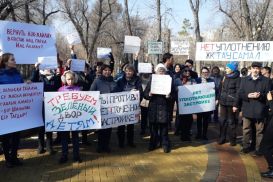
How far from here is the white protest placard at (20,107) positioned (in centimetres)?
693

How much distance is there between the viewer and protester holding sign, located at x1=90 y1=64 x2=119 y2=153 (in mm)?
8109

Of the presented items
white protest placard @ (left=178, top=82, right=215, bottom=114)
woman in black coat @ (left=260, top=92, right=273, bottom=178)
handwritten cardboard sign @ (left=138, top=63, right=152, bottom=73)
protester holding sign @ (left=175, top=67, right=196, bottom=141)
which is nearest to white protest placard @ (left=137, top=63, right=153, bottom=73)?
handwritten cardboard sign @ (left=138, top=63, right=152, bottom=73)

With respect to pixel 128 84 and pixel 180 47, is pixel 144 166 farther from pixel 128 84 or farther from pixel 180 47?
pixel 180 47

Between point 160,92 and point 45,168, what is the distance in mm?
2800

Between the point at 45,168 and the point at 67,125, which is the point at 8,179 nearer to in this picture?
the point at 45,168

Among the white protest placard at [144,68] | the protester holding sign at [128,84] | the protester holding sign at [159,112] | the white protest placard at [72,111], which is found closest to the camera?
the white protest placard at [72,111]

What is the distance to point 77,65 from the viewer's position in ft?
31.8

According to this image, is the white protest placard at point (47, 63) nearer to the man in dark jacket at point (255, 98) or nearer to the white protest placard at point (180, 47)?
the man in dark jacket at point (255, 98)

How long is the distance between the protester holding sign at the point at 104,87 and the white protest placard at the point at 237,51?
3.82 m

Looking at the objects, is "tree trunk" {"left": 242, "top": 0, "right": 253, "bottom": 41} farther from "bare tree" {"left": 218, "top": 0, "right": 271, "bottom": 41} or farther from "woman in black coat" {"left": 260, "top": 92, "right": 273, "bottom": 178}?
"woman in black coat" {"left": 260, "top": 92, "right": 273, "bottom": 178}

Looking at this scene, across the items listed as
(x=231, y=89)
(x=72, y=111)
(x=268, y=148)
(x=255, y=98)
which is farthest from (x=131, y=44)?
(x=268, y=148)

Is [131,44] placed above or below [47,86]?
above

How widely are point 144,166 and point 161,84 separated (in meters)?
1.85

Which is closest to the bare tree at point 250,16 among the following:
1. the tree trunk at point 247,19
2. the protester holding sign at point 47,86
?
the tree trunk at point 247,19
